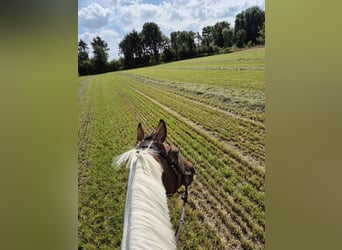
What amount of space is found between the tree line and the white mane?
70 centimetres

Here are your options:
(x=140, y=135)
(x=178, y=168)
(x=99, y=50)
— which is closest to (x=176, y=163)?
(x=178, y=168)

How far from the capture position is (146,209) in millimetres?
1894

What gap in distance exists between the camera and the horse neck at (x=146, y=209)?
1.82 m

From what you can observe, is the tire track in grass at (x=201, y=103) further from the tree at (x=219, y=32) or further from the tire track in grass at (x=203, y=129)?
the tree at (x=219, y=32)

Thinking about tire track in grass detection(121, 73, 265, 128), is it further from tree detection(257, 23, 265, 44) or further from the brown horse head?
tree detection(257, 23, 265, 44)

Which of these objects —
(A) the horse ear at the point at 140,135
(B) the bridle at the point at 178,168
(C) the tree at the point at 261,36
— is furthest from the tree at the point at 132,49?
(C) the tree at the point at 261,36

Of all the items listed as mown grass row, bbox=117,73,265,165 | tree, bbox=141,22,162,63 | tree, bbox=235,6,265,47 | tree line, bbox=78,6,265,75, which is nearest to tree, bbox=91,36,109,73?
tree line, bbox=78,6,265,75

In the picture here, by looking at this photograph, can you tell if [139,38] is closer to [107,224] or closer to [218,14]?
[218,14]

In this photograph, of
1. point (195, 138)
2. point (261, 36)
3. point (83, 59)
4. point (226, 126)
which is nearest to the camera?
point (261, 36)

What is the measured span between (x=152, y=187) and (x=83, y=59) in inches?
44.1

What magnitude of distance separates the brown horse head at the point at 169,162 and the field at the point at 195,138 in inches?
1.7

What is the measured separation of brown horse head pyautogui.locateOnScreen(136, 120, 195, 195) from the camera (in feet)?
6.65

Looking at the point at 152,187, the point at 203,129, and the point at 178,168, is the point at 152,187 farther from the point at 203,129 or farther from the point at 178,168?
the point at 203,129
